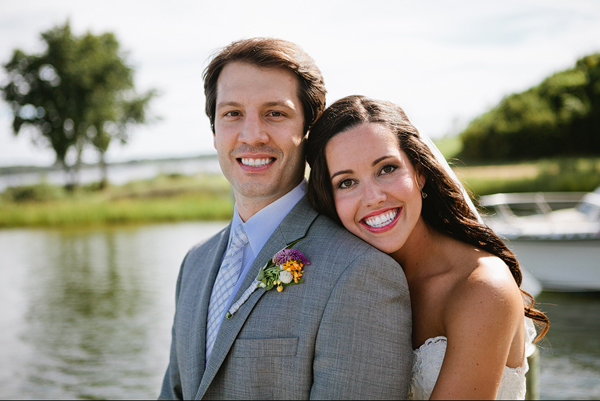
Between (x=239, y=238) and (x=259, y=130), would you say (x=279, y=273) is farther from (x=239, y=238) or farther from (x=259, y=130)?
(x=259, y=130)

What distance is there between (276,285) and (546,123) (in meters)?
32.6

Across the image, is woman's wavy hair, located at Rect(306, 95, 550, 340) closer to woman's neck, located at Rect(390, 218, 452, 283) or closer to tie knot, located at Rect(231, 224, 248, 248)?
woman's neck, located at Rect(390, 218, 452, 283)

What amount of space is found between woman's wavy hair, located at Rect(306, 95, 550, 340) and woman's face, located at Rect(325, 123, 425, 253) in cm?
6

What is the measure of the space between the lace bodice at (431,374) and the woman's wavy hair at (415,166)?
48cm

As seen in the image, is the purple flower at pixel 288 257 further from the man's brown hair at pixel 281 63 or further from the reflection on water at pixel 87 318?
the reflection on water at pixel 87 318

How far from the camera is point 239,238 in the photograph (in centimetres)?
234

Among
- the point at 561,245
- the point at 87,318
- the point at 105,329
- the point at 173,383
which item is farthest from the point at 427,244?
the point at 87,318

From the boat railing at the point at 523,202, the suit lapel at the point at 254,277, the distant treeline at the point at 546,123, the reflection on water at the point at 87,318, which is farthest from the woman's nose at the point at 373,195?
the distant treeline at the point at 546,123

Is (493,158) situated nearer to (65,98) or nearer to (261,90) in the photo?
(65,98)

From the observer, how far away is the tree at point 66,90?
31875 millimetres

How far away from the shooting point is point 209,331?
2.18m

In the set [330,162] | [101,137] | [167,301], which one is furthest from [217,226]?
[330,162]

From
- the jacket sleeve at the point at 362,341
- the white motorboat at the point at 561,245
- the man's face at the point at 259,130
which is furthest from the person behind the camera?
the white motorboat at the point at 561,245

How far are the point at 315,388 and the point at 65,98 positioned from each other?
1364 inches
